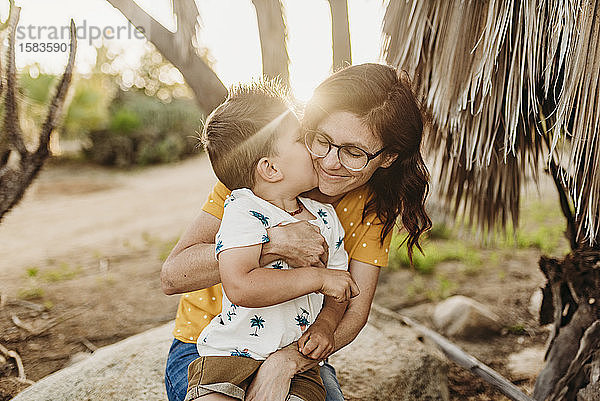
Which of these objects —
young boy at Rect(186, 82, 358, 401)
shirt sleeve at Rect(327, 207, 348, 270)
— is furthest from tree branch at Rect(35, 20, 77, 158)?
shirt sleeve at Rect(327, 207, 348, 270)

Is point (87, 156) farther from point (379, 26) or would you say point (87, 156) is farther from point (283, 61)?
point (379, 26)

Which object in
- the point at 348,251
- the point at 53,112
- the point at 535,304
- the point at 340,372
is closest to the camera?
the point at 348,251

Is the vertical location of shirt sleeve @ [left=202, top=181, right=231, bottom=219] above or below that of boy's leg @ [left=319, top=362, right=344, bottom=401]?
above

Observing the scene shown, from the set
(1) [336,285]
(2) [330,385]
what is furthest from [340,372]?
(1) [336,285]

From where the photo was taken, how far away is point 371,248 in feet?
6.98

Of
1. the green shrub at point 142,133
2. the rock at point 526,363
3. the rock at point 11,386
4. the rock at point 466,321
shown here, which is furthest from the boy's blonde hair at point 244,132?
the green shrub at point 142,133

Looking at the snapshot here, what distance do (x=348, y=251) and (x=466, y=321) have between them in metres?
2.36

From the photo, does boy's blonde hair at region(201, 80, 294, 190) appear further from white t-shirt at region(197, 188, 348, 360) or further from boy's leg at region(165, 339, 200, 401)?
boy's leg at region(165, 339, 200, 401)

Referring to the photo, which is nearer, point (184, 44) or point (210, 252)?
point (210, 252)

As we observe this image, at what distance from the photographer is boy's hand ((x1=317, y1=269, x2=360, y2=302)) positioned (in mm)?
1724

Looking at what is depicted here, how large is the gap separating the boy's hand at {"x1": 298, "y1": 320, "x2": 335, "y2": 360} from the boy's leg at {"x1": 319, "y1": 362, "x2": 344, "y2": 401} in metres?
0.27

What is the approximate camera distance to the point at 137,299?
4984 millimetres

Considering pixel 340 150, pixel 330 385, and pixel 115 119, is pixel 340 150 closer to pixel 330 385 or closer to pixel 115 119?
pixel 330 385

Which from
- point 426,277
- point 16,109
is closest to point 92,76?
point 426,277
